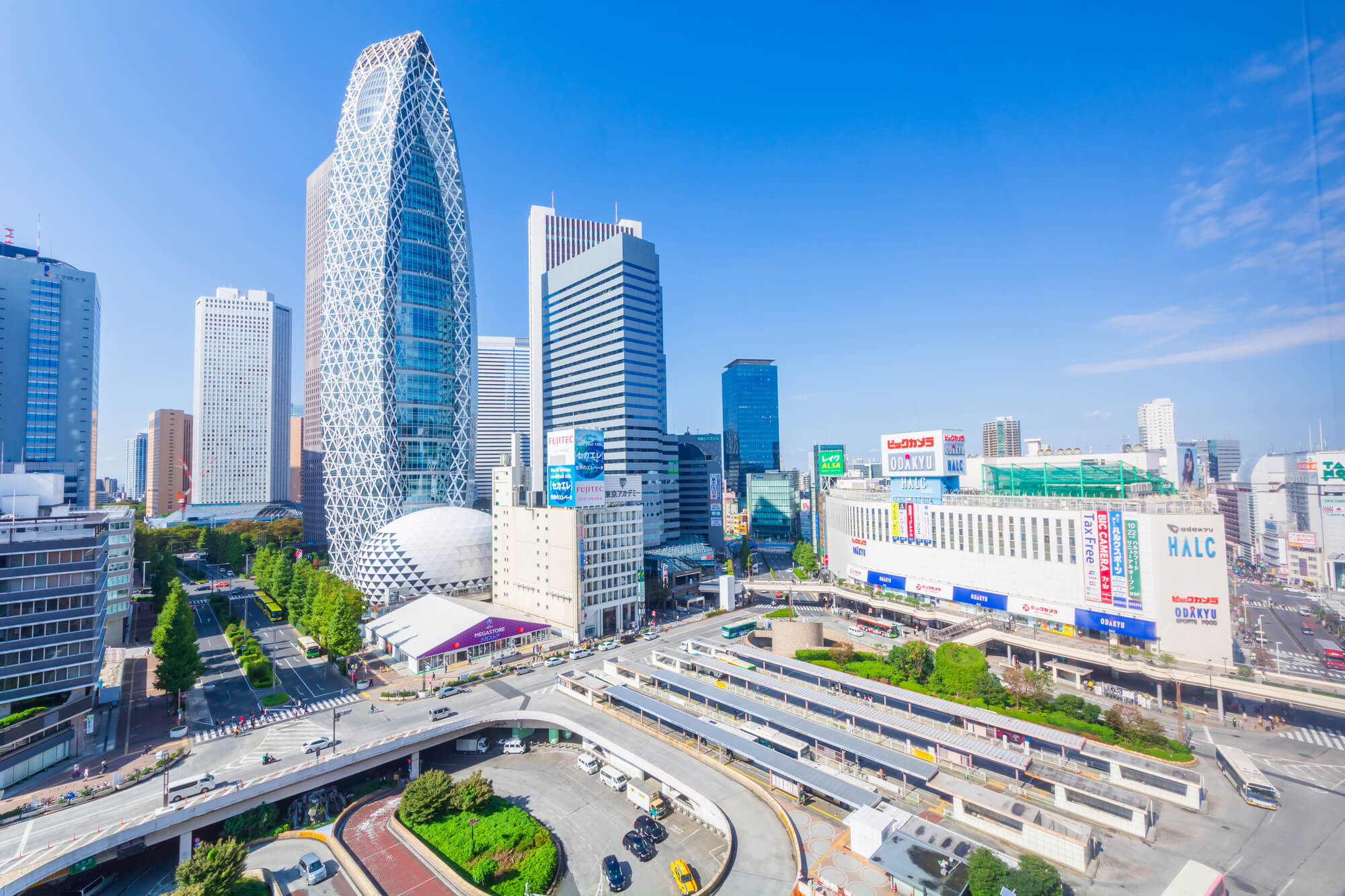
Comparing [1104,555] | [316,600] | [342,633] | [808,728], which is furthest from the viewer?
[316,600]

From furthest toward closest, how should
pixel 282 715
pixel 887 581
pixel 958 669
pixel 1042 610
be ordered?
pixel 887 581 → pixel 1042 610 → pixel 282 715 → pixel 958 669

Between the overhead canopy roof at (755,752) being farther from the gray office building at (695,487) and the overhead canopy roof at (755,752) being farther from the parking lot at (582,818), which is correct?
the gray office building at (695,487)

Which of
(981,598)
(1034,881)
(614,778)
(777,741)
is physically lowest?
(614,778)

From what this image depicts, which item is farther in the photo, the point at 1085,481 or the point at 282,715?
the point at 1085,481

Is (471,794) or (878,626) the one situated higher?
(878,626)

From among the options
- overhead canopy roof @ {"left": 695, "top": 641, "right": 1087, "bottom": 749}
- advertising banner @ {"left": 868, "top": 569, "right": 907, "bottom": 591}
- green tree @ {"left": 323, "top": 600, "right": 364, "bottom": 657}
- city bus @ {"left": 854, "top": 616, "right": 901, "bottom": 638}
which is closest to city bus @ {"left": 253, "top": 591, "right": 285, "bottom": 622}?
green tree @ {"left": 323, "top": 600, "right": 364, "bottom": 657}

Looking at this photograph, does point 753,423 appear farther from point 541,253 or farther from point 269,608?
point 269,608

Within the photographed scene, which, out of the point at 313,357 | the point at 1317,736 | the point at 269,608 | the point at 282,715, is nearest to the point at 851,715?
the point at 1317,736
